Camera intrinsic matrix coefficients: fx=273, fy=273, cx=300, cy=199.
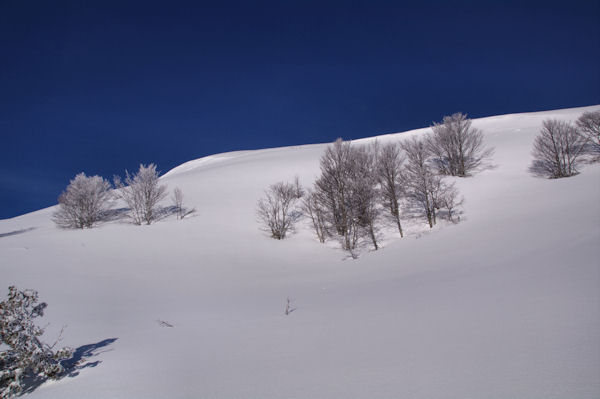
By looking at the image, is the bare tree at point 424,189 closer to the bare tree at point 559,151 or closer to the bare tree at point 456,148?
the bare tree at point 456,148

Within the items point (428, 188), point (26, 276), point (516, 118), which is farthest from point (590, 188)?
point (516, 118)

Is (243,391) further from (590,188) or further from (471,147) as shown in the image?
(471,147)

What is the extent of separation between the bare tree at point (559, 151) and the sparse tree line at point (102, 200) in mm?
33906

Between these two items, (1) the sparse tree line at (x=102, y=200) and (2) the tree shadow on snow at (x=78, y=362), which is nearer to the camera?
(2) the tree shadow on snow at (x=78, y=362)

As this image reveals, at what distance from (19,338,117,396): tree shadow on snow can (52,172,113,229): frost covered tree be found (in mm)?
24002

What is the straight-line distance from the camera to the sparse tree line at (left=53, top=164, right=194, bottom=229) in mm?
23938

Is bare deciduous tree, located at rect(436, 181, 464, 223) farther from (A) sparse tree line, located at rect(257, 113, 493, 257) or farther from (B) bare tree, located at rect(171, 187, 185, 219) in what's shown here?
(B) bare tree, located at rect(171, 187, 185, 219)

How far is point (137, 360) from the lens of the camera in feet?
13.0

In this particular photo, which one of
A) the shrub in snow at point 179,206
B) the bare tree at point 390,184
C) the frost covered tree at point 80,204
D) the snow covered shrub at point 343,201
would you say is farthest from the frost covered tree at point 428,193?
the frost covered tree at point 80,204

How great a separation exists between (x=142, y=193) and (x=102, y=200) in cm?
394

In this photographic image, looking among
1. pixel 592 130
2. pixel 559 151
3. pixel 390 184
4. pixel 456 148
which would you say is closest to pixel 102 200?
pixel 390 184

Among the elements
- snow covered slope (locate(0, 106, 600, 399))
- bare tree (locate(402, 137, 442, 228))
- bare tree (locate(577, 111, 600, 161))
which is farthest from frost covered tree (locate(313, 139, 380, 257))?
bare tree (locate(577, 111, 600, 161))

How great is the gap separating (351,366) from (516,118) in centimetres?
6017

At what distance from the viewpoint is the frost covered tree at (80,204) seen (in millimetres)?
23828
